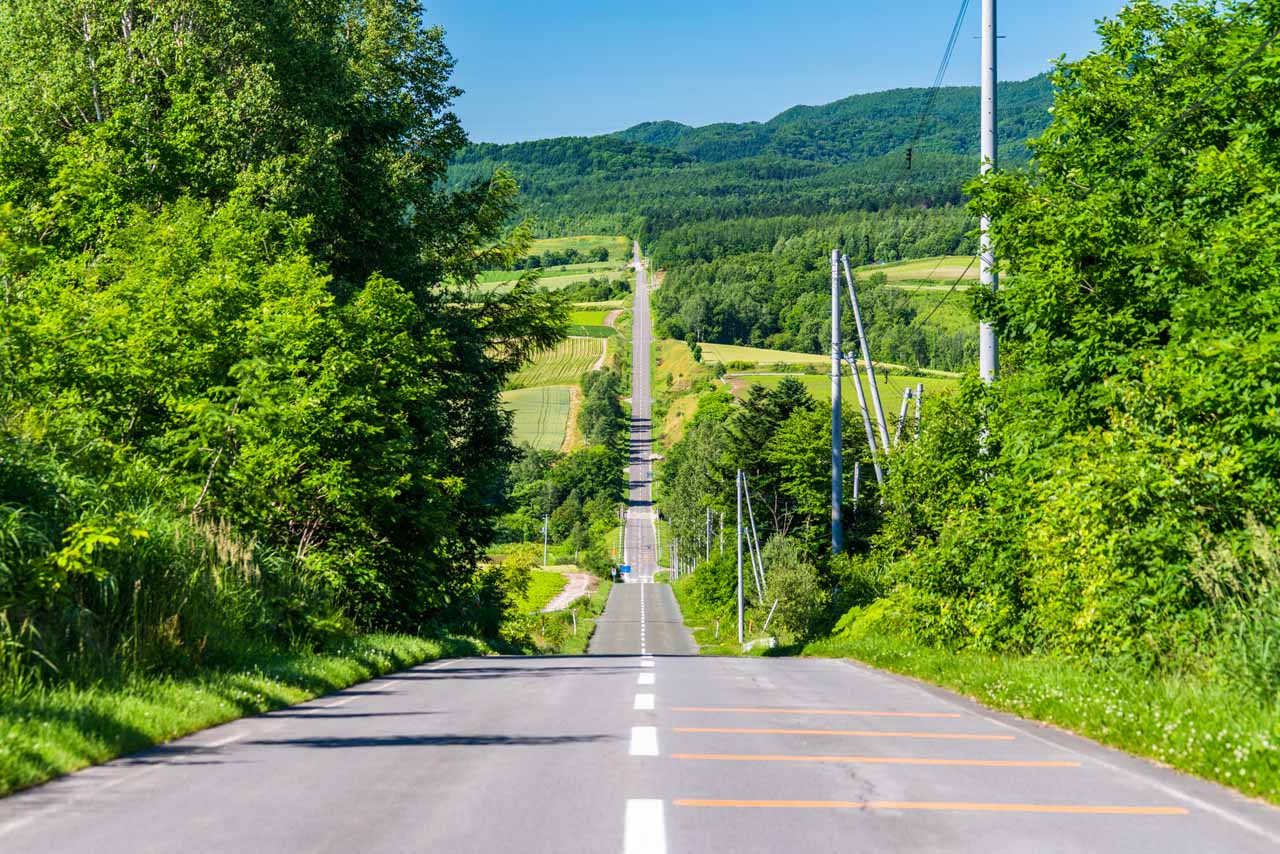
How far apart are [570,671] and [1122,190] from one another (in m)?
11.0

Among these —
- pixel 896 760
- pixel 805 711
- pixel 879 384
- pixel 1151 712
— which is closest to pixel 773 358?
pixel 879 384

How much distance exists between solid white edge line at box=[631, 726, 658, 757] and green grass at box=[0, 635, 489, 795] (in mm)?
3247

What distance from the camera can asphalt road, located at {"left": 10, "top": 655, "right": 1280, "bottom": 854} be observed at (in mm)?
5684

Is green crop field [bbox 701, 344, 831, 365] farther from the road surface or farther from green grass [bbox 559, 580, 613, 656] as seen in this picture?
the road surface

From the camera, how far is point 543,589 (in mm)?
117188

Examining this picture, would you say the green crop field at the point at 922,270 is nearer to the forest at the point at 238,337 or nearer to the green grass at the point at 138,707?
the forest at the point at 238,337

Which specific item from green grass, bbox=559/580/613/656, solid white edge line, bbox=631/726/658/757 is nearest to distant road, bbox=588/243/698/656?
green grass, bbox=559/580/613/656

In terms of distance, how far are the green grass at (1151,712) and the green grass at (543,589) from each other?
81806mm

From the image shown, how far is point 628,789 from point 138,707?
4318 mm

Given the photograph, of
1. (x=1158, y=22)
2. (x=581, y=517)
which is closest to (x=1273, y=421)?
(x=1158, y=22)

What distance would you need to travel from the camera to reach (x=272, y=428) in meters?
18.1

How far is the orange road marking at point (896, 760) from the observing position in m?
8.18

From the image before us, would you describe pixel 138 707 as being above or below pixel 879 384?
below

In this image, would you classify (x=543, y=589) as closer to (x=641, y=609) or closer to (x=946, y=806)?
(x=641, y=609)
